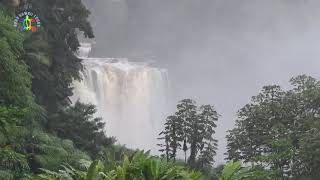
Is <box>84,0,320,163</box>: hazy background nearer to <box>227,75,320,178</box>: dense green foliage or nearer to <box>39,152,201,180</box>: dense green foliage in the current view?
<box>227,75,320,178</box>: dense green foliage

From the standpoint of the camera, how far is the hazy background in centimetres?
7744

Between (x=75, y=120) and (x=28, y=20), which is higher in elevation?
(x=28, y=20)

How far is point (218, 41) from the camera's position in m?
88.8

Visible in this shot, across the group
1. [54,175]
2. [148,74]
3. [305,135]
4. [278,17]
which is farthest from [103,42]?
[54,175]

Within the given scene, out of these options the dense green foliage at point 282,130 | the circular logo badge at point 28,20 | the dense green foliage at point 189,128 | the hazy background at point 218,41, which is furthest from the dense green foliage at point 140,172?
the hazy background at point 218,41

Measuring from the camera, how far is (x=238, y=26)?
9162 centimetres

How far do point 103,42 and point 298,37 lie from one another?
33.9 metres

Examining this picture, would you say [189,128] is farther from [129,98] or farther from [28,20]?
[129,98]

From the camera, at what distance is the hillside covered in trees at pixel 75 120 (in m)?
10.9

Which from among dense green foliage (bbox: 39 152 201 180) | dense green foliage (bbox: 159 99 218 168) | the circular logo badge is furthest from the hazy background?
dense green foliage (bbox: 39 152 201 180)

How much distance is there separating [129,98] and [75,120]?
4063cm

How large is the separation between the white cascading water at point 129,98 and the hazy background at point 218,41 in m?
7.72

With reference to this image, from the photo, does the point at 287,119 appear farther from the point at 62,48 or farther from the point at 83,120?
the point at 62,48

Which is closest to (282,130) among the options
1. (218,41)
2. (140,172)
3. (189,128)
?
(189,128)
